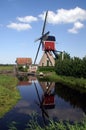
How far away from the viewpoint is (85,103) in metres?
28.9

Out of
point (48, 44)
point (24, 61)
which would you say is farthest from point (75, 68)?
point (24, 61)

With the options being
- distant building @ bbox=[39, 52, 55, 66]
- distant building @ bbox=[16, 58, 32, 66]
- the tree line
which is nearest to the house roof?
distant building @ bbox=[16, 58, 32, 66]

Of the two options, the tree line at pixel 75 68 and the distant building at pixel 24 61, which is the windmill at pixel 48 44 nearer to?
the tree line at pixel 75 68

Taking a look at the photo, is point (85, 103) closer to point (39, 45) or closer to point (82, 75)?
point (82, 75)

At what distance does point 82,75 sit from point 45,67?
1450 inches

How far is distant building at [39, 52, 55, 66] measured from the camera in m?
86.8

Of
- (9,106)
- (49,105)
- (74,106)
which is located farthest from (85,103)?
(9,106)

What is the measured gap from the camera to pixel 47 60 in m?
89.1

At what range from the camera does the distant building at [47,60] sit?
86.8 m

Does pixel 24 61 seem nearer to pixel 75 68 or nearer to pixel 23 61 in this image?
pixel 23 61

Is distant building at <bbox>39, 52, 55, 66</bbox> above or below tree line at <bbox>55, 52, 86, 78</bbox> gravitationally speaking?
above

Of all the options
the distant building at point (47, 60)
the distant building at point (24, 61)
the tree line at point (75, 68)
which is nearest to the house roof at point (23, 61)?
the distant building at point (24, 61)

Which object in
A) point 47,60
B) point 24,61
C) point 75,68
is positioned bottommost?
point 75,68

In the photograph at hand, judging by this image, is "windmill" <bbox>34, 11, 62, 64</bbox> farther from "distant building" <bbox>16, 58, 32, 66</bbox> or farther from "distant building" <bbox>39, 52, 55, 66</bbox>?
"distant building" <bbox>16, 58, 32, 66</bbox>
